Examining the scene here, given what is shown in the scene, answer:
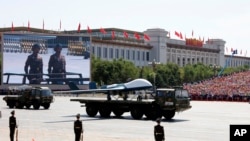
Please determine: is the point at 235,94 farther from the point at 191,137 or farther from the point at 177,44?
the point at 177,44

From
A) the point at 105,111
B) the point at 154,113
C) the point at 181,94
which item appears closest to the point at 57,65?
the point at 105,111

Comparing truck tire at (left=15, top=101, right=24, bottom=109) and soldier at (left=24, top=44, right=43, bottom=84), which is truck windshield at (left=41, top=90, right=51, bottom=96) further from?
soldier at (left=24, top=44, right=43, bottom=84)

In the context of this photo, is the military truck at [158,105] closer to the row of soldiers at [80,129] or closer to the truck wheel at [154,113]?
the truck wheel at [154,113]

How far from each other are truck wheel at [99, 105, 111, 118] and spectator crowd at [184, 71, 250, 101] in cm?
4422

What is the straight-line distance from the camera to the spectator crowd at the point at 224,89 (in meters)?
78.2

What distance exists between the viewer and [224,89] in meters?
82.6

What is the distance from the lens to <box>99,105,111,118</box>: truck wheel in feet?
118

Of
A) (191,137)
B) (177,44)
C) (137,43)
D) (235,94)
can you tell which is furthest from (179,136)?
(177,44)

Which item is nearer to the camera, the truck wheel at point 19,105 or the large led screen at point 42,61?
the truck wheel at point 19,105

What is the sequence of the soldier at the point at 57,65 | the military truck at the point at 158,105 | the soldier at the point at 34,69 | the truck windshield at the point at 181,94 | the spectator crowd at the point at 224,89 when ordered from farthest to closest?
the soldier at the point at 57,65, the soldier at the point at 34,69, the spectator crowd at the point at 224,89, the truck windshield at the point at 181,94, the military truck at the point at 158,105

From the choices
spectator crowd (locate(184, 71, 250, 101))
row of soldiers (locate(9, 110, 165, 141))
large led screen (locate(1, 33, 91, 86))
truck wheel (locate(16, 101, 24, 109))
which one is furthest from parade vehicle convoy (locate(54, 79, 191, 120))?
large led screen (locate(1, 33, 91, 86))

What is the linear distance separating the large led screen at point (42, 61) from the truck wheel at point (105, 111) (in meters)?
65.9

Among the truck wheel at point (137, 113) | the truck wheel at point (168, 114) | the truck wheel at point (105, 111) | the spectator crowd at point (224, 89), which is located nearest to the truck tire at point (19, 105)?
the truck wheel at point (105, 111)

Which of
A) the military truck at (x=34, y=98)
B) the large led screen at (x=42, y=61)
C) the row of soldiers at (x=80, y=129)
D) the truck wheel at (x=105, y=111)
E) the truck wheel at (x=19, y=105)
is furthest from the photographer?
the large led screen at (x=42, y=61)
